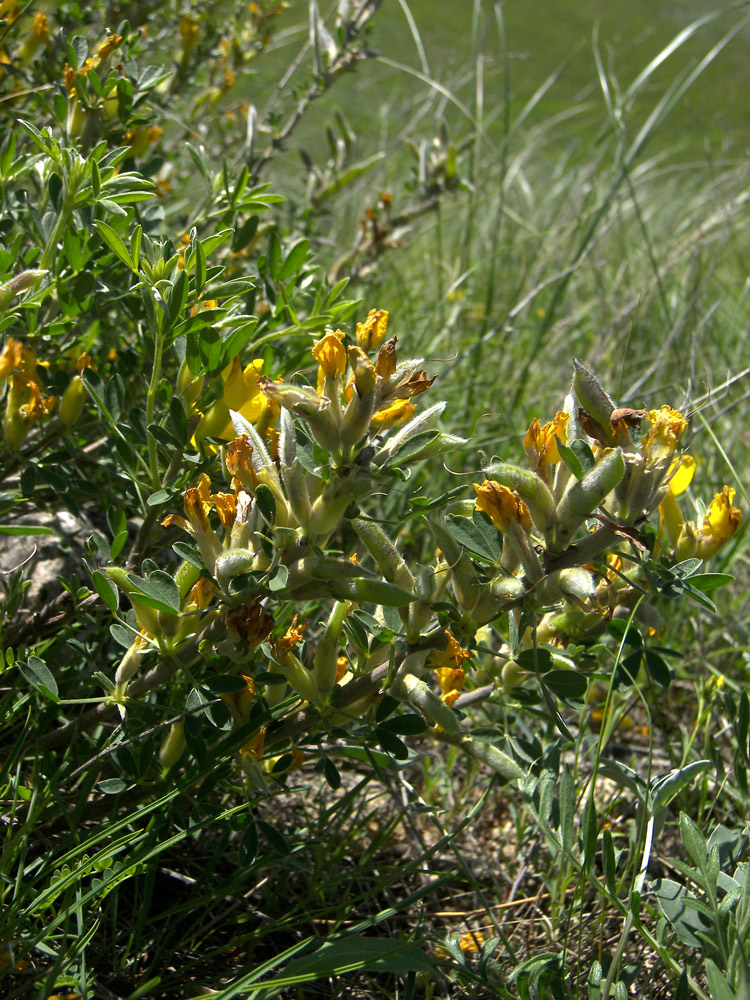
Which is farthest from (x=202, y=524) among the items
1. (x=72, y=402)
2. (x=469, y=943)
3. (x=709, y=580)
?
(x=469, y=943)

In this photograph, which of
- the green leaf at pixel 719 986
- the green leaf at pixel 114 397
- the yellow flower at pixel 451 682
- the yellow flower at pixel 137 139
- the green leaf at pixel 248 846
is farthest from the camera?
the yellow flower at pixel 137 139

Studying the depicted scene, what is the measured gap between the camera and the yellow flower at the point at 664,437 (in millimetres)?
893

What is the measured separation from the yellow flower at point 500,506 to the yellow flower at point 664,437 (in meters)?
0.15

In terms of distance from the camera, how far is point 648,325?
314 cm

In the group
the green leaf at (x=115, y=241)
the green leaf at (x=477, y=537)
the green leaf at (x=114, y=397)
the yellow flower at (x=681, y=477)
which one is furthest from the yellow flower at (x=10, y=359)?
the yellow flower at (x=681, y=477)

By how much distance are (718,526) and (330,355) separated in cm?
52

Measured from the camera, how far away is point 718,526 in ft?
3.40

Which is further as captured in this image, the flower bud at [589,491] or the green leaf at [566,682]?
the green leaf at [566,682]

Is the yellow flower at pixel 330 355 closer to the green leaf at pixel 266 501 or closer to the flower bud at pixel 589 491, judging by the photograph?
the green leaf at pixel 266 501

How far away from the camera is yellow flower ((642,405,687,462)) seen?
2.93ft

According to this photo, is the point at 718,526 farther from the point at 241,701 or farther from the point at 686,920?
the point at 241,701

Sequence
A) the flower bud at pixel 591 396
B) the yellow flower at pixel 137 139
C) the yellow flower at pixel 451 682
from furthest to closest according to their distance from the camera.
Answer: the yellow flower at pixel 137 139
the yellow flower at pixel 451 682
the flower bud at pixel 591 396

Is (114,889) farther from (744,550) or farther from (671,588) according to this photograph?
(744,550)

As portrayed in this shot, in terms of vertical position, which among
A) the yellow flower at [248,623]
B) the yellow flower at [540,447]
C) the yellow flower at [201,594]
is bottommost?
the yellow flower at [201,594]
